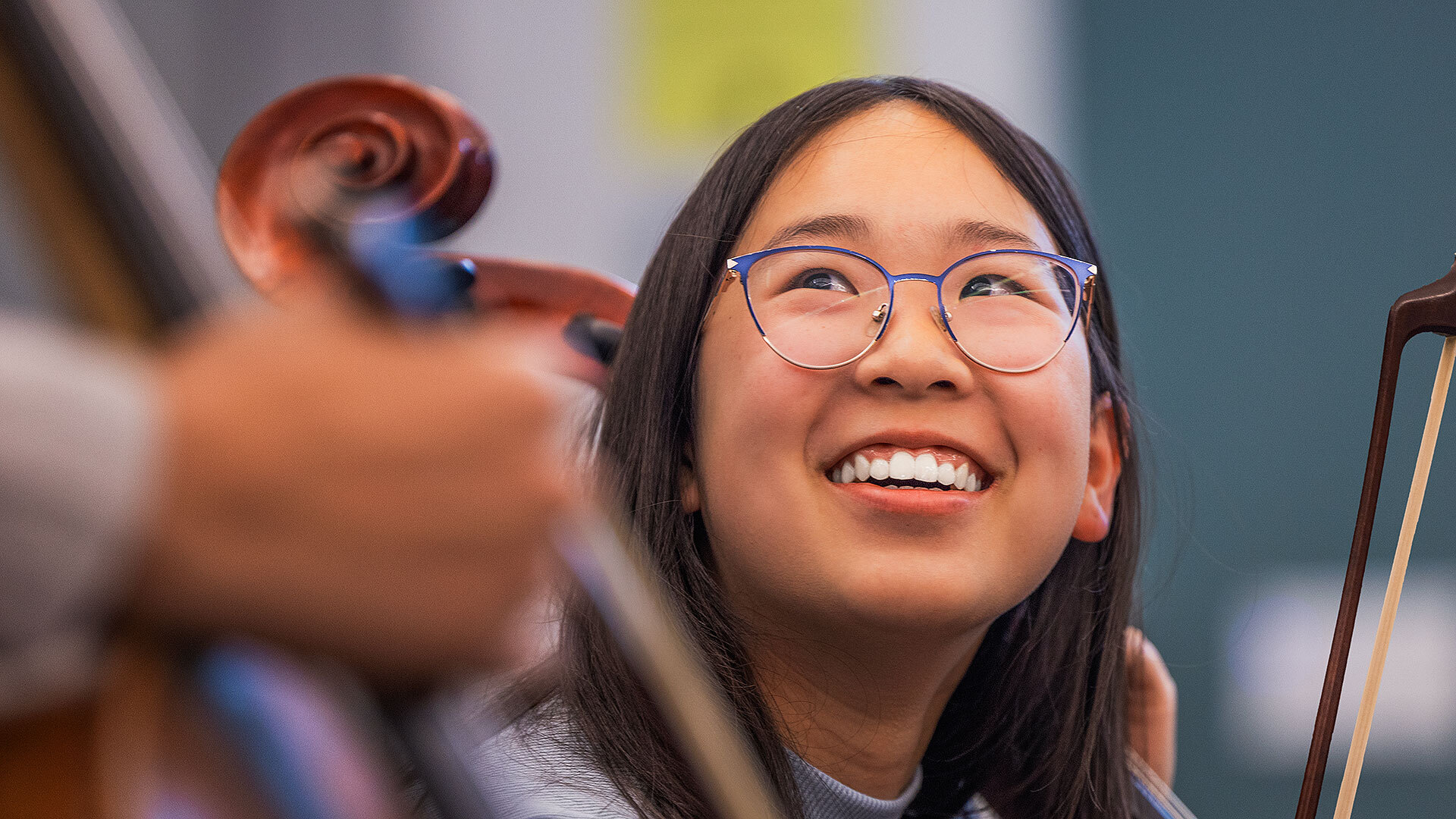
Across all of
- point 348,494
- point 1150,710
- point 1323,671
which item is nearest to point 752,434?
point 348,494

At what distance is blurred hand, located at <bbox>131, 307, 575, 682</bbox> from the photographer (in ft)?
1.00

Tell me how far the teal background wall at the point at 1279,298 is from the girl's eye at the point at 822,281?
1.38 meters

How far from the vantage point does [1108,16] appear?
2143 mm

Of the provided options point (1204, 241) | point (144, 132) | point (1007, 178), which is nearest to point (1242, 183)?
point (1204, 241)

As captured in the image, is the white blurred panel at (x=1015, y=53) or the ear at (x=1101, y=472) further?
the white blurred panel at (x=1015, y=53)

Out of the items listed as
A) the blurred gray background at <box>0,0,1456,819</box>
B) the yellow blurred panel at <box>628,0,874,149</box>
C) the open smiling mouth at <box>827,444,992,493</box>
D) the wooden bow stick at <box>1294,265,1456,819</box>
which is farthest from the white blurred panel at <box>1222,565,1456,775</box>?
the open smiling mouth at <box>827,444,992,493</box>

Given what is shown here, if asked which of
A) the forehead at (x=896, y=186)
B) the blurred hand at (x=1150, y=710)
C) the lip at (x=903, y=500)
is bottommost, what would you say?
the blurred hand at (x=1150, y=710)

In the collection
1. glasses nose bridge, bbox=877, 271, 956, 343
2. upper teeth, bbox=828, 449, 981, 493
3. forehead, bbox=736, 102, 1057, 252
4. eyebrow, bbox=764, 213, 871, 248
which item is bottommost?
upper teeth, bbox=828, 449, 981, 493

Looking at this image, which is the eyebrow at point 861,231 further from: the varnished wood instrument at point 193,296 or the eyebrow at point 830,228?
the varnished wood instrument at point 193,296

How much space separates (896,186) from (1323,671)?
1.57 m

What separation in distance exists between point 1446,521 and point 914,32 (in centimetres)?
123

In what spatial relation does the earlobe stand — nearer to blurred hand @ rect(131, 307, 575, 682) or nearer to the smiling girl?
the smiling girl

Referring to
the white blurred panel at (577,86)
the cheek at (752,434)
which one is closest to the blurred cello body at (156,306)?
the cheek at (752,434)

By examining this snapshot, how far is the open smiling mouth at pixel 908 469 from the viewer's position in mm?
718
